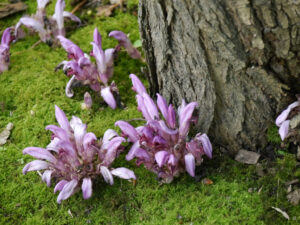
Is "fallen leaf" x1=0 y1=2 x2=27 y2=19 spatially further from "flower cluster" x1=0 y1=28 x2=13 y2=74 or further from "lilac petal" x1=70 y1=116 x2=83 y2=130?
"lilac petal" x1=70 y1=116 x2=83 y2=130

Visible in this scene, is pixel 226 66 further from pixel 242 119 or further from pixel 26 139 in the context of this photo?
pixel 26 139

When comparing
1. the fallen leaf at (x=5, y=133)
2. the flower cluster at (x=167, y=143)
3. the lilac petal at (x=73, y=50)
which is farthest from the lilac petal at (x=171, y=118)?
the fallen leaf at (x=5, y=133)

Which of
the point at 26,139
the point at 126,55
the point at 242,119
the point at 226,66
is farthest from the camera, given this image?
the point at 126,55

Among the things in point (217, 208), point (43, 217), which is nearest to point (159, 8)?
point (217, 208)

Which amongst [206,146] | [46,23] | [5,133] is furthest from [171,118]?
[46,23]

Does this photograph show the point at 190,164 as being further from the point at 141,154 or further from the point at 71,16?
the point at 71,16

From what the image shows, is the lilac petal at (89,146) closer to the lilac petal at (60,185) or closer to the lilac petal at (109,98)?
the lilac petal at (60,185)

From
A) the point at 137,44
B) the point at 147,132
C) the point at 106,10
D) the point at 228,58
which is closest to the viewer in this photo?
the point at 228,58
